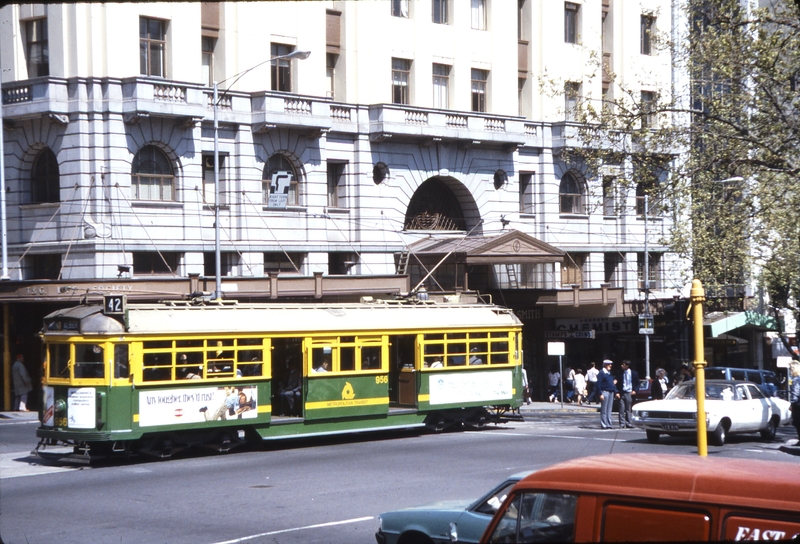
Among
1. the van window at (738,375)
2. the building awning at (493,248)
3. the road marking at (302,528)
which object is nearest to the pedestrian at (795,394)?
the van window at (738,375)

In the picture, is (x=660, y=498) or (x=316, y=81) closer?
(x=660, y=498)

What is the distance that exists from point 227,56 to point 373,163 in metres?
7.07

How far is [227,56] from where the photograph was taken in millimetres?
35969

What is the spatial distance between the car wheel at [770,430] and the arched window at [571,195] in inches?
876

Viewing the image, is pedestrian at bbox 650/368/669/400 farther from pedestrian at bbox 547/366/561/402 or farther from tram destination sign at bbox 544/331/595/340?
tram destination sign at bbox 544/331/595/340

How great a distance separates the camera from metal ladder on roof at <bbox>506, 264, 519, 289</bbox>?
45.0 meters

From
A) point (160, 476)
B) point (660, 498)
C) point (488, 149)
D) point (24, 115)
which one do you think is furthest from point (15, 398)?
point (660, 498)

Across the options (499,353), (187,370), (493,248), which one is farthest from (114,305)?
(493,248)

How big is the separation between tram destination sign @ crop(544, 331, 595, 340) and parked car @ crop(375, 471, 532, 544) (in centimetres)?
3383

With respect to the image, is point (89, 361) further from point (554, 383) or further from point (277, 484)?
point (554, 383)

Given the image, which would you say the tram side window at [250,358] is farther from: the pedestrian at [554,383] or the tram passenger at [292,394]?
the pedestrian at [554,383]

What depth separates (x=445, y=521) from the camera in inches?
404

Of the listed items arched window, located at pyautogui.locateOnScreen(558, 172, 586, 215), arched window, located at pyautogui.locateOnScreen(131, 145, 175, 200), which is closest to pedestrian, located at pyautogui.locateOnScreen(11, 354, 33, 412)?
arched window, located at pyautogui.locateOnScreen(131, 145, 175, 200)

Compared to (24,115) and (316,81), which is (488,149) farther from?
(24,115)
